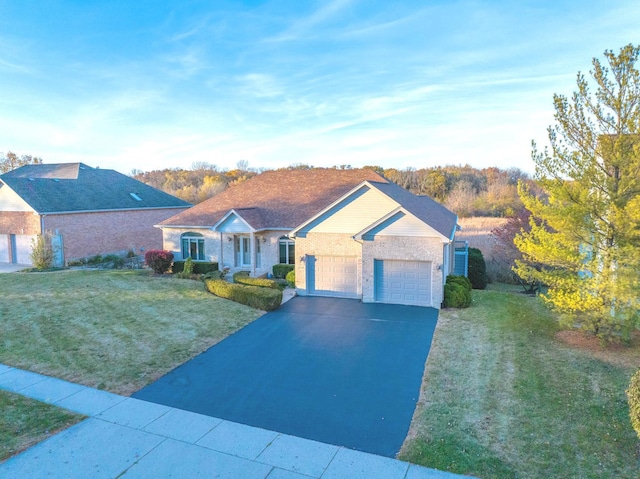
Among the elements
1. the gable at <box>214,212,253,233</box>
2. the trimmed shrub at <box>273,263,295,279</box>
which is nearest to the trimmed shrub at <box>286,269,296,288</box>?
the trimmed shrub at <box>273,263,295,279</box>

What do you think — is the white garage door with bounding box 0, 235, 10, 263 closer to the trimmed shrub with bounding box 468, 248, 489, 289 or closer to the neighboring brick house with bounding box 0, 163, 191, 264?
the neighboring brick house with bounding box 0, 163, 191, 264

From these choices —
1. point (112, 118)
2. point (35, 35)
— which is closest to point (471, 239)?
point (112, 118)

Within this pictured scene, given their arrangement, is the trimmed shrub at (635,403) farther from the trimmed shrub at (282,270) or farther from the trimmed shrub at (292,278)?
the trimmed shrub at (282,270)

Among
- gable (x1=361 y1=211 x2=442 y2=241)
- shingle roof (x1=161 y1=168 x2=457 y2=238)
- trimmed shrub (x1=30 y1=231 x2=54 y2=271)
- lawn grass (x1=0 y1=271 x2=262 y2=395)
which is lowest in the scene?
lawn grass (x1=0 y1=271 x2=262 y2=395)

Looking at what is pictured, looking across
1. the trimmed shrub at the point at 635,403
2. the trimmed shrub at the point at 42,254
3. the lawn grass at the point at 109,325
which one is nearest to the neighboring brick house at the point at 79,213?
the trimmed shrub at the point at 42,254

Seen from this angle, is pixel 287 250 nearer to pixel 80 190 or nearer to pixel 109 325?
pixel 109 325

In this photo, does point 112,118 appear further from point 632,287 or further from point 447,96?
point 632,287
